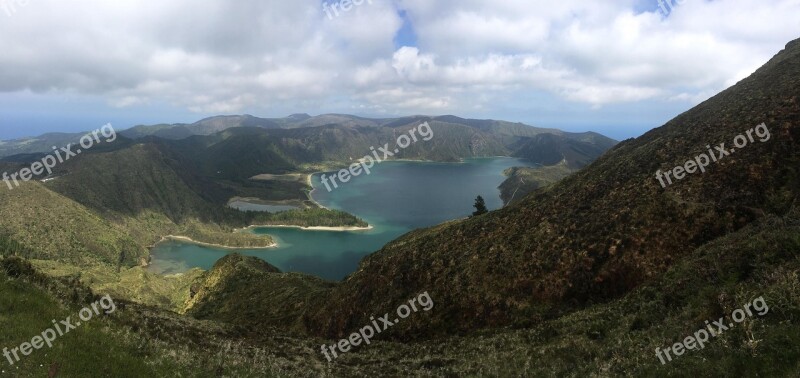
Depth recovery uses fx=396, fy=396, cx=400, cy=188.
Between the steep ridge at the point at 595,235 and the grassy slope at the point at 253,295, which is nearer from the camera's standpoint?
the steep ridge at the point at 595,235

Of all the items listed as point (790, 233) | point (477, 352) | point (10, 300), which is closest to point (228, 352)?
point (10, 300)

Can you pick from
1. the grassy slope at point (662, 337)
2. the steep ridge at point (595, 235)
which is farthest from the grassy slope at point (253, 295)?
the grassy slope at point (662, 337)

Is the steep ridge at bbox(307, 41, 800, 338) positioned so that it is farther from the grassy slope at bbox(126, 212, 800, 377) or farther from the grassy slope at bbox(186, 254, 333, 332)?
the grassy slope at bbox(126, 212, 800, 377)

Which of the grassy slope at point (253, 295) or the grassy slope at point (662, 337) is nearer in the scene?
the grassy slope at point (662, 337)

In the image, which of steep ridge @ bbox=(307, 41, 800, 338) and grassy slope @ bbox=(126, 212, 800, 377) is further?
steep ridge @ bbox=(307, 41, 800, 338)

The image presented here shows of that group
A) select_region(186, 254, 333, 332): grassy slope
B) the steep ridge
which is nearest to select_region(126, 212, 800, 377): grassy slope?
the steep ridge

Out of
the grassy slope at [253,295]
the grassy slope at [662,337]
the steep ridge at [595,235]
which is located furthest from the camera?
the grassy slope at [253,295]

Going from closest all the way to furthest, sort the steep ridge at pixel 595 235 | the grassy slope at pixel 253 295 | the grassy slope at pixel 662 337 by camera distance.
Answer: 1. the grassy slope at pixel 662 337
2. the steep ridge at pixel 595 235
3. the grassy slope at pixel 253 295

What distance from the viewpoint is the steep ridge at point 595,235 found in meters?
36.8

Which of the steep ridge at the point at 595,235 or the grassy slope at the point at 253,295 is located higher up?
the steep ridge at the point at 595,235

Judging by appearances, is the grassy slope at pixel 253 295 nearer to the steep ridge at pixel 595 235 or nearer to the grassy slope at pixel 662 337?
the steep ridge at pixel 595 235

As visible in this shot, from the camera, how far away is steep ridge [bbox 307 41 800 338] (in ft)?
121

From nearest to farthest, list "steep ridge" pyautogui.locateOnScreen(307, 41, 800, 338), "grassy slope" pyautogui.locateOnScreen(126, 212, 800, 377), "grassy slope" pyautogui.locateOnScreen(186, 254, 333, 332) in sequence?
"grassy slope" pyautogui.locateOnScreen(126, 212, 800, 377) < "steep ridge" pyautogui.locateOnScreen(307, 41, 800, 338) < "grassy slope" pyautogui.locateOnScreen(186, 254, 333, 332)

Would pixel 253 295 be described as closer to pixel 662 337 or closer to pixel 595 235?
pixel 595 235
